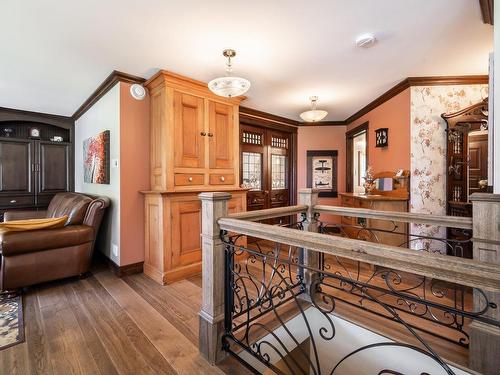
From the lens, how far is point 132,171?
3.10m

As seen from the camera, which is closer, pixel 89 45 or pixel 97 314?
pixel 97 314

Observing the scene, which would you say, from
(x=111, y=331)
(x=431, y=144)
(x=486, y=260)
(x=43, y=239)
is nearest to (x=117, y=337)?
(x=111, y=331)

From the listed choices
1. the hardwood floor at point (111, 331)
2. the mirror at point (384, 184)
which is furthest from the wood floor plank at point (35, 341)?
the mirror at point (384, 184)

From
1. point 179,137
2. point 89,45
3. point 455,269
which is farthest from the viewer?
point 179,137

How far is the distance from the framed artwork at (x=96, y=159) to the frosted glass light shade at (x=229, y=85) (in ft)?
5.68

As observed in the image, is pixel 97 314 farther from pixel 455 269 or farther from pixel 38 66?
pixel 38 66

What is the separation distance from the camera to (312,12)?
1951mm

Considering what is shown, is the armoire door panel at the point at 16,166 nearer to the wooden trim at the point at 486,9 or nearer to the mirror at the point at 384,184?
the mirror at the point at 384,184

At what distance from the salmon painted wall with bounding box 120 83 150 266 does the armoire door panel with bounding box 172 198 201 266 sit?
560 millimetres

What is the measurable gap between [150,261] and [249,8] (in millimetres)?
2844

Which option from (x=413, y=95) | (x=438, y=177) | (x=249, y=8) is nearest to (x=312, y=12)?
(x=249, y=8)

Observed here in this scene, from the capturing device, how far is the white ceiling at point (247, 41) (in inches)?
75.4

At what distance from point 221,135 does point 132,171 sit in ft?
4.18

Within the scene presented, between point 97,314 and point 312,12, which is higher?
point 312,12
